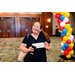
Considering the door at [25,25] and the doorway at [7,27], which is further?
the door at [25,25]

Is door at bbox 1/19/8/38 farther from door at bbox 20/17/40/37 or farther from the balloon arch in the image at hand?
the balloon arch

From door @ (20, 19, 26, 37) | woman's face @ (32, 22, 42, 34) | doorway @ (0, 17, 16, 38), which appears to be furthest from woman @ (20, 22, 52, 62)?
doorway @ (0, 17, 16, 38)

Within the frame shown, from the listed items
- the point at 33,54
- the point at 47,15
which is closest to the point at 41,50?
the point at 33,54

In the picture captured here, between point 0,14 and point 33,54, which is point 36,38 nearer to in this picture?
point 33,54

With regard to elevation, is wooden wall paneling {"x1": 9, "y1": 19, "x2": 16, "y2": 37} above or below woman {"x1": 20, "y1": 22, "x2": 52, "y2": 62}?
above

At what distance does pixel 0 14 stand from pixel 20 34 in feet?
11.5

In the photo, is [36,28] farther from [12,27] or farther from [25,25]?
[12,27]

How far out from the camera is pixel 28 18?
12500mm

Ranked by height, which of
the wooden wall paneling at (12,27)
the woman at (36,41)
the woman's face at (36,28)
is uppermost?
the wooden wall paneling at (12,27)

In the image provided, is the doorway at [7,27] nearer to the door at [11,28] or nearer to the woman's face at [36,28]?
the door at [11,28]

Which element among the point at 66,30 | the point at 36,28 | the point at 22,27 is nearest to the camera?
the point at 36,28

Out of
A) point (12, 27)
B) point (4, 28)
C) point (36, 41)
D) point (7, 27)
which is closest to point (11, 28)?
point (12, 27)

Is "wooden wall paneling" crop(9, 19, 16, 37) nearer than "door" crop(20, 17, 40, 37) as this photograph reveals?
Yes

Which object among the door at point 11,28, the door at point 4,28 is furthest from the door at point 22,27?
the door at point 4,28
